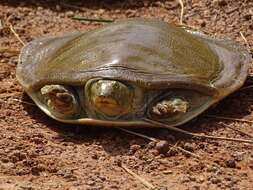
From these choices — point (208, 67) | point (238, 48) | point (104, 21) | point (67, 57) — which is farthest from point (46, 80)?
point (104, 21)

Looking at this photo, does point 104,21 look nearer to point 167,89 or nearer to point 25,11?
point 25,11

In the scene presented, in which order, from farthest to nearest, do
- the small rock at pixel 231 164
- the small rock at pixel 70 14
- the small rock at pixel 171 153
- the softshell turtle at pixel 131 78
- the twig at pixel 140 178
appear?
the small rock at pixel 70 14 → the softshell turtle at pixel 131 78 → the small rock at pixel 171 153 → the small rock at pixel 231 164 → the twig at pixel 140 178

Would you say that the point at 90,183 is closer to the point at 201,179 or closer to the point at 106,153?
the point at 106,153

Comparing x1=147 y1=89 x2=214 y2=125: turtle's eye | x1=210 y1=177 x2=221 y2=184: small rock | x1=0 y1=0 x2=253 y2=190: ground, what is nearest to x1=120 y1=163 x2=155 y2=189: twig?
x1=0 y1=0 x2=253 y2=190: ground

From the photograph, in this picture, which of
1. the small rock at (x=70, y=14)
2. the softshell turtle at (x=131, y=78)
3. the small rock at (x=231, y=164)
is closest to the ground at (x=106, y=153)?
the small rock at (x=231, y=164)

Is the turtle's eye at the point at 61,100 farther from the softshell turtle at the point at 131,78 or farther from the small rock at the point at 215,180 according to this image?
the small rock at the point at 215,180

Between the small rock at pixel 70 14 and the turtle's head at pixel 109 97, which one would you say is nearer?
the turtle's head at pixel 109 97
